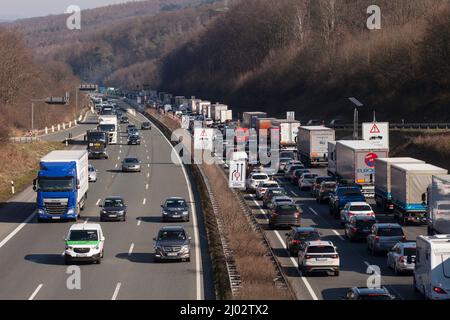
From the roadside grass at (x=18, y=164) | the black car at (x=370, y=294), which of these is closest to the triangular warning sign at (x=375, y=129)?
the roadside grass at (x=18, y=164)

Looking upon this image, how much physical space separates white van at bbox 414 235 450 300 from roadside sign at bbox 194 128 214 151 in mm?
35120

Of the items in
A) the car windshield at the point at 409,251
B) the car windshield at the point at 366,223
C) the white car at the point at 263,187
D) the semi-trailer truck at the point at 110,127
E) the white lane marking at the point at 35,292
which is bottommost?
the white lane marking at the point at 35,292

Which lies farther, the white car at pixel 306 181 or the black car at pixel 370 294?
the white car at pixel 306 181

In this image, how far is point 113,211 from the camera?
1766 inches

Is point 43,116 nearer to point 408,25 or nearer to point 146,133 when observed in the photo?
point 146,133

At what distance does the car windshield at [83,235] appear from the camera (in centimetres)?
3419

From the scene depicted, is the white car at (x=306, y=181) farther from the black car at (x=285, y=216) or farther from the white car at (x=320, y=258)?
the white car at (x=320, y=258)

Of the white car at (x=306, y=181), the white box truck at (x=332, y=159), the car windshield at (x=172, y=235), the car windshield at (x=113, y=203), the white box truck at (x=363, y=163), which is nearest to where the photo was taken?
the car windshield at (x=172, y=235)

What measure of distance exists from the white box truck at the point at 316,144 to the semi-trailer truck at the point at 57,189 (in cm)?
2734

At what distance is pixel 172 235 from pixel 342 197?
13760 millimetres

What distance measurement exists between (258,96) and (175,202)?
354 feet

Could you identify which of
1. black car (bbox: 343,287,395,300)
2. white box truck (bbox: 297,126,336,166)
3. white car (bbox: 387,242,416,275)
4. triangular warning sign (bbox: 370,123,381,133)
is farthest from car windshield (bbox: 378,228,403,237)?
white box truck (bbox: 297,126,336,166)
